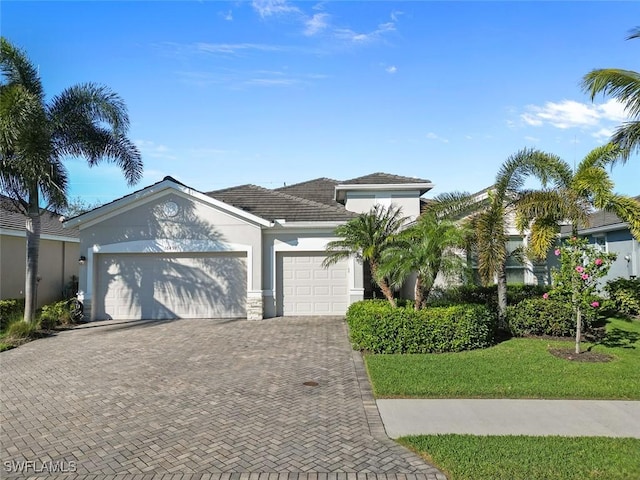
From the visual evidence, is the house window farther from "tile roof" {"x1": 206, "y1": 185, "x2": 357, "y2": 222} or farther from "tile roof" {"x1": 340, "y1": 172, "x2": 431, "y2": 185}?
→ "tile roof" {"x1": 206, "y1": 185, "x2": 357, "y2": 222}

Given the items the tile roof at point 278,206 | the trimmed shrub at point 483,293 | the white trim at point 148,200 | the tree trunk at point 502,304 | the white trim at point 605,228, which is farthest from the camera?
the white trim at point 605,228

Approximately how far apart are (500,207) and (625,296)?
4.98m

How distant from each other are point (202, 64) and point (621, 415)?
11395 mm

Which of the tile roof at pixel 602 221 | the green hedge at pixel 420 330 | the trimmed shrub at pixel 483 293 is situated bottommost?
the green hedge at pixel 420 330

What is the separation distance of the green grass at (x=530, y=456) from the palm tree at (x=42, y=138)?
40.2 ft

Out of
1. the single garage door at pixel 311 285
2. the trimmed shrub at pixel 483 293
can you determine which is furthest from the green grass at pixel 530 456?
the single garage door at pixel 311 285

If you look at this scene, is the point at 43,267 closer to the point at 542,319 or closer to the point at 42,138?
the point at 42,138

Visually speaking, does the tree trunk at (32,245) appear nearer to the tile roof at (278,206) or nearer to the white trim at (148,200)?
the white trim at (148,200)

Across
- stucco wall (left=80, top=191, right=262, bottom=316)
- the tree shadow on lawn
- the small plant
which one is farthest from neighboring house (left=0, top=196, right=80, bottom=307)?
the tree shadow on lawn

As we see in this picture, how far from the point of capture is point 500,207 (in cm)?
1068

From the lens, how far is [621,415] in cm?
571

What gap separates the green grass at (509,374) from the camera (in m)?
6.51

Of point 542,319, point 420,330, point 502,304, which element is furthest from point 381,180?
point 420,330

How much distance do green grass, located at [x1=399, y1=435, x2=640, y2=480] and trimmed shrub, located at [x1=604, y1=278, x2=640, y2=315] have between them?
28.5ft
